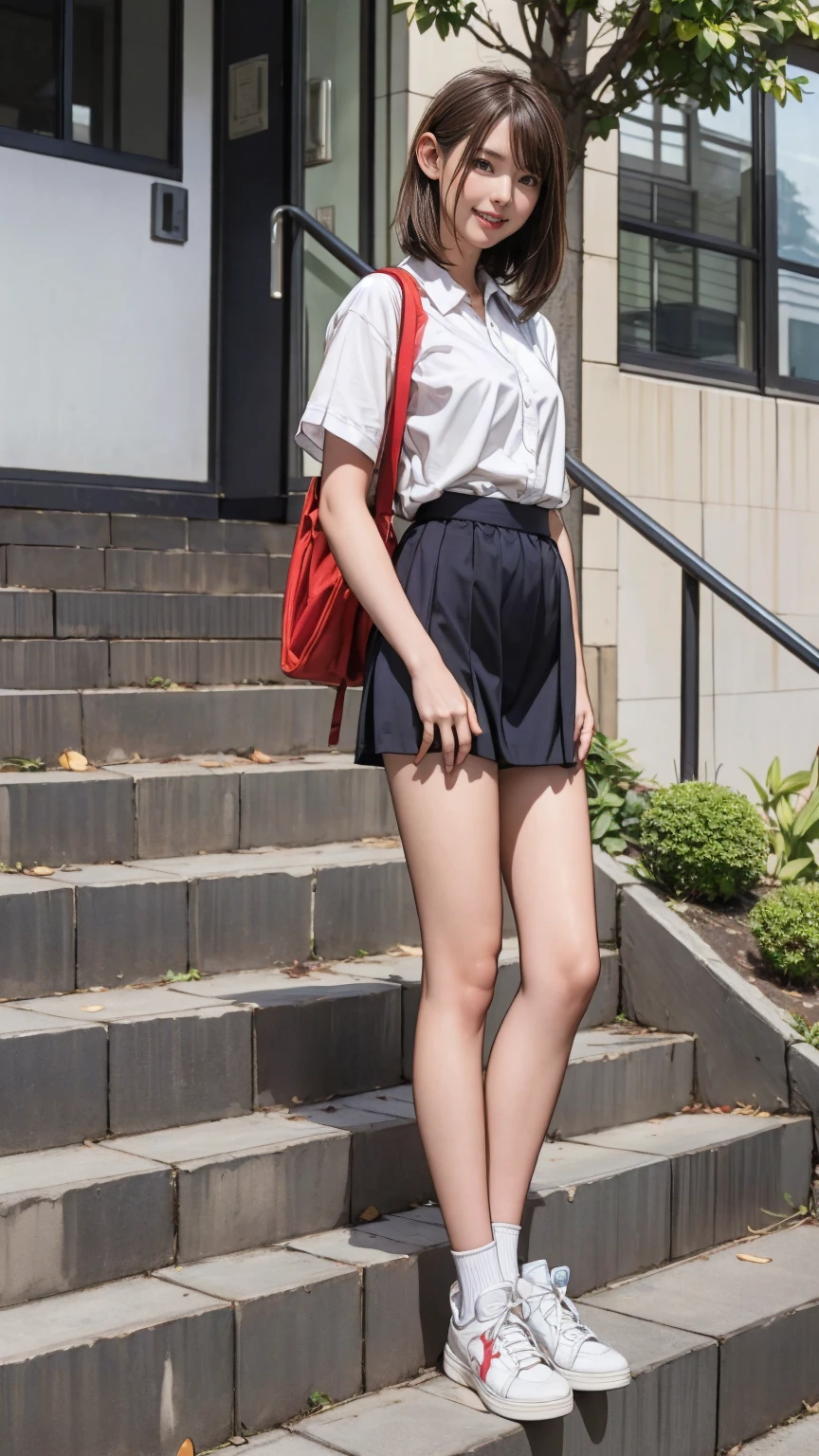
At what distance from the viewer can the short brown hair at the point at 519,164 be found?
2.69m

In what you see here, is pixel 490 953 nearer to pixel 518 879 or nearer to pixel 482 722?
pixel 518 879

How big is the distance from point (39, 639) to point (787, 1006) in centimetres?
243

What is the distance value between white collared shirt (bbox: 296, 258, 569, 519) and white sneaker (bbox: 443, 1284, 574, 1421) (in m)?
1.35

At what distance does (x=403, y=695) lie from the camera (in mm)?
2674

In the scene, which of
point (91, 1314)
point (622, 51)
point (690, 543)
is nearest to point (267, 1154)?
point (91, 1314)

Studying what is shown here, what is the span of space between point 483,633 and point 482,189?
0.75 metres

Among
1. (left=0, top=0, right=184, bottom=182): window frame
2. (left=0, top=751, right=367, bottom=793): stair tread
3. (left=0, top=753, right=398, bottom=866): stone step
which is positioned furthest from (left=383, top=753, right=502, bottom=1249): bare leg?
(left=0, top=0, right=184, bottom=182): window frame

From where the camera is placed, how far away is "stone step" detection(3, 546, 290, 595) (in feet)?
17.2

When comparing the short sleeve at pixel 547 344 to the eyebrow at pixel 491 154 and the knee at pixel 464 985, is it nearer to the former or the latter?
the eyebrow at pixel 491 154

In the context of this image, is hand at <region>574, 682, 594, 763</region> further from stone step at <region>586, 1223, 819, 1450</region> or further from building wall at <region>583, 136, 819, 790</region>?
building wall at <region>583, 136, 819, 790</region>

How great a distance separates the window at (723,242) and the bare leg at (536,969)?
471 cm

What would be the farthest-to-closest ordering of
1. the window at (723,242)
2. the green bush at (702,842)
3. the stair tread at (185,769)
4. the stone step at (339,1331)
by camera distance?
the window at (723,242) < the green bush at (702,842) < the stair tread at (185,769) < the stone step at (339,1331)

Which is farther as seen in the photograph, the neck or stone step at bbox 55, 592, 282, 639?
stone step at bbox 55, 592, 282, 639

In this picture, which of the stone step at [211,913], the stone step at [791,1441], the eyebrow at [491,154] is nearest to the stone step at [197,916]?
the stone step at [211,913]
